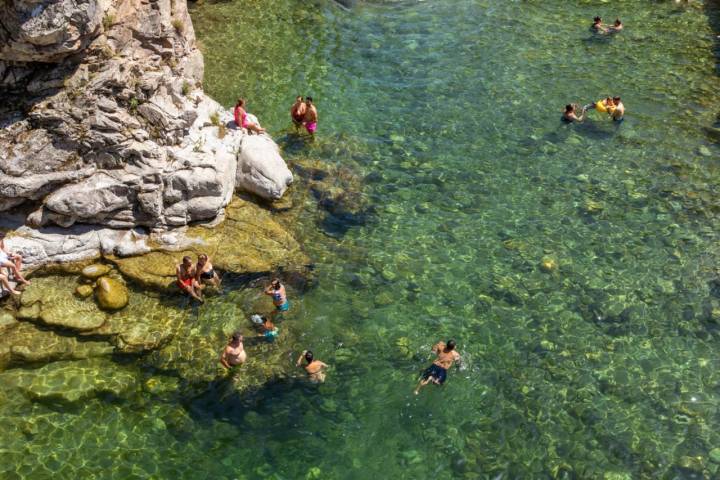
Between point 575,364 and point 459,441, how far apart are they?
3204mm

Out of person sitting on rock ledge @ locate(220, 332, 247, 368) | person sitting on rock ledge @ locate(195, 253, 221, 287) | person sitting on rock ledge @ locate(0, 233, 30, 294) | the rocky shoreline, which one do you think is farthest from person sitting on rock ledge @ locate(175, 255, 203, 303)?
person sitting on rock ledge @ locate(0, 233, 30, 294)

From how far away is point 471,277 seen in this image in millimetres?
14242

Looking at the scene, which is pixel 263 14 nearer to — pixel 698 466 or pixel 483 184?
pixel 483 184

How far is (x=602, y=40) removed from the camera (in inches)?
898

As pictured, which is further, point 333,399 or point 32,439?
point 333,399

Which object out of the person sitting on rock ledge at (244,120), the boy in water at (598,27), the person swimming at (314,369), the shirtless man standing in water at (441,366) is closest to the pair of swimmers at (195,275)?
the person swimming at (314,369)

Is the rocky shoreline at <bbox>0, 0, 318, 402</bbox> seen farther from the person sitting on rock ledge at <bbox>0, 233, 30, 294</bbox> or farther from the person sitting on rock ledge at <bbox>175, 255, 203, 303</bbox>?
the person sitting on rock ledge at <bbox>175, 255, 203, 303</bbox>

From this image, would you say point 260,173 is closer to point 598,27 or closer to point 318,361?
point 318,361

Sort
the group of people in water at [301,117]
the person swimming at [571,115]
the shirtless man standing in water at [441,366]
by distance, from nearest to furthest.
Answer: the shirtless man standing in water at [441,366] < the group of people in water at [301,117] < the person swimming at [571,115]

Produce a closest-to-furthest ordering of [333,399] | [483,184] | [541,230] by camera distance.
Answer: [333,399] → [541,230] → [483,184]

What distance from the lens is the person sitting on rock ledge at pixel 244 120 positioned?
16.0 metres

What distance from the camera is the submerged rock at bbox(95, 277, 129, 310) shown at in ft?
40.8

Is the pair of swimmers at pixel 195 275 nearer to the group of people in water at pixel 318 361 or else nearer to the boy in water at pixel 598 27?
the group of people in water at pixel 318 361

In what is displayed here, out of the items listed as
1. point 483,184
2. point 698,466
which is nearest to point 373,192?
point 483,184
